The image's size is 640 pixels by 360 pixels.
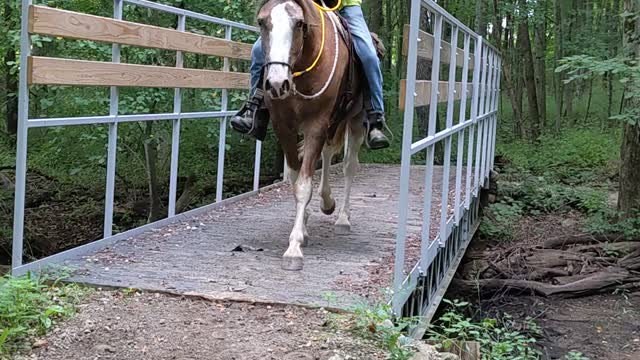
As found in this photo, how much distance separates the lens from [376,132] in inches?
237

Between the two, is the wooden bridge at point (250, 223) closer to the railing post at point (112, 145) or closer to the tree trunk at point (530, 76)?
the railing post at point (112, 145)

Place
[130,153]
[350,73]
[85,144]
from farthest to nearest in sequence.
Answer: [130,153] < [85,144] < [350,73]

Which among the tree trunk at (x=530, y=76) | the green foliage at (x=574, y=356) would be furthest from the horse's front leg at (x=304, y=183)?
the tree trunk at (x=530, y=76)

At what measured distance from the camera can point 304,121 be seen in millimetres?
5602

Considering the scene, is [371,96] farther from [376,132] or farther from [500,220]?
[500,220]

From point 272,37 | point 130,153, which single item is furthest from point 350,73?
point 130,153

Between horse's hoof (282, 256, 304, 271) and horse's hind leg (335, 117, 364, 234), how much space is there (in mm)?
1544

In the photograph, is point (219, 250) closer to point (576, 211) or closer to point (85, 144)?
point (85, 144)

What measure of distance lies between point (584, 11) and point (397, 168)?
9.50 m

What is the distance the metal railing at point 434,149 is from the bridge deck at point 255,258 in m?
0.25

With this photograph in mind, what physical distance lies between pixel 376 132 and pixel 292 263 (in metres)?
1.41

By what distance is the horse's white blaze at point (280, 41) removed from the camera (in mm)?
4785

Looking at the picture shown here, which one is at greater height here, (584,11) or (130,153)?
(584,11)

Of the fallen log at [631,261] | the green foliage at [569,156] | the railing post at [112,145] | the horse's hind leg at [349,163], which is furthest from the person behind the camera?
the green foliage at [569,156]
